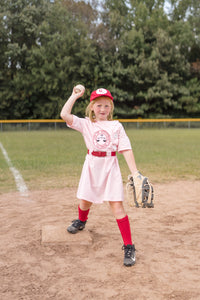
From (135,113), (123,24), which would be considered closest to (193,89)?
(135,113)

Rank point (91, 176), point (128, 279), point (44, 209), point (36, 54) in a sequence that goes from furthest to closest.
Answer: point (36, 54) → point (44, 209) → point (91, 176) → point (128, 279)

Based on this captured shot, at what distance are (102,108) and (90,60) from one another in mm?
32153

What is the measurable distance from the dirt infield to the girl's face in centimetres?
126

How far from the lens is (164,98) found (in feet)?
116

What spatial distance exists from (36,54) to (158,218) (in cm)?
3210

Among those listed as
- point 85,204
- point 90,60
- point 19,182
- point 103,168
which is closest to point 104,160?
point 103,168

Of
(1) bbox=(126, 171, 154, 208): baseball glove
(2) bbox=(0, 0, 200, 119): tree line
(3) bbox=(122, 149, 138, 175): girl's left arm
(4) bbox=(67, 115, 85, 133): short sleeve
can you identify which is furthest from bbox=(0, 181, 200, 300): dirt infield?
(2) bbox=(0, 0, 200, 119): tree line

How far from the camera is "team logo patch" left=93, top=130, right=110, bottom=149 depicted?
10.4ft

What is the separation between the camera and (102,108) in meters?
3.23

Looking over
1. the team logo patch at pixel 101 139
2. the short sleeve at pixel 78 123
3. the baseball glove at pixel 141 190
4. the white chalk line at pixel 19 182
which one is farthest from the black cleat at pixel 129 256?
the white chalk line at pixel 19 182

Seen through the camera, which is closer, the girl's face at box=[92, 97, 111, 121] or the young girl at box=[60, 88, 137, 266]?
the young girl at box=[60, 88, 137, 266]

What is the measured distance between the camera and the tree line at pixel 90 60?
113 ft

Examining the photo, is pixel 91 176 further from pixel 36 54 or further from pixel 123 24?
pixel 123 24

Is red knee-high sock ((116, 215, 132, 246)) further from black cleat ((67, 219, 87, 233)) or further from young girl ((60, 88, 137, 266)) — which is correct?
black cleat ((67, 219, 87, 233))
